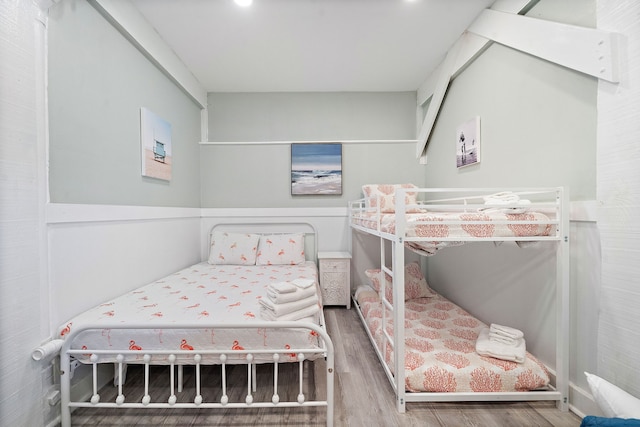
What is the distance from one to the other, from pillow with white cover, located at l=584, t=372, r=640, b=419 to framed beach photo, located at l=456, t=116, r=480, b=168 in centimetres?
176

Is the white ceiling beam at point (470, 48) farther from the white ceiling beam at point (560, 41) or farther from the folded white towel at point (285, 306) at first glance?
the folded white towel at point (285, 306)

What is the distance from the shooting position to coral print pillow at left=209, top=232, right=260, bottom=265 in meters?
3.28

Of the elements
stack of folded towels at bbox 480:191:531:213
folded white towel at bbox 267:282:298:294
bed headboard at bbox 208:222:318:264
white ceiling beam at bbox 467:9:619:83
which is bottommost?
folded white towel at bbox 267:282:298:294

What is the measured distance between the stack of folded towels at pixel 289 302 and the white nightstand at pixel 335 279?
1.55m

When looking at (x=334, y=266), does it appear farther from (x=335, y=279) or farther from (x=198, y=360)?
(x=198, y=360)

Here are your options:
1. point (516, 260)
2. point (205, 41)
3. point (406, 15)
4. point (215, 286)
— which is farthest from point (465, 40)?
point (215, 286)

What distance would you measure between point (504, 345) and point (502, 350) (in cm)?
5

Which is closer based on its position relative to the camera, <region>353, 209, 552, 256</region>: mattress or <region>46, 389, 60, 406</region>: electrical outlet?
<region>46, 389, 60, 406</region>: electrical outlet

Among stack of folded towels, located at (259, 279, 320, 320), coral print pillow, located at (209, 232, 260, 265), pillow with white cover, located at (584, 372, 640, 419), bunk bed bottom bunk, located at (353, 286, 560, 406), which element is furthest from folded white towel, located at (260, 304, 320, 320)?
A: coral print pillow, located at (209, 232, 260, 265)

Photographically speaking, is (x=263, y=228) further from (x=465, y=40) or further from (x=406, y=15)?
(x=465, y=40)

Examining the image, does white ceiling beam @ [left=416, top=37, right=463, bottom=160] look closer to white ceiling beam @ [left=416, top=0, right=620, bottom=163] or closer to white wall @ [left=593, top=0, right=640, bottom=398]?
white ceiling beam @ [left=416, top=0, right=620, bottom=163]

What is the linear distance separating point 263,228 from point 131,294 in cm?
182

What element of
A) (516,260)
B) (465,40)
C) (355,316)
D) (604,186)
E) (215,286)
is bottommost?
(355,316)

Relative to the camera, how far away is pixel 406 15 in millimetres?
2295
